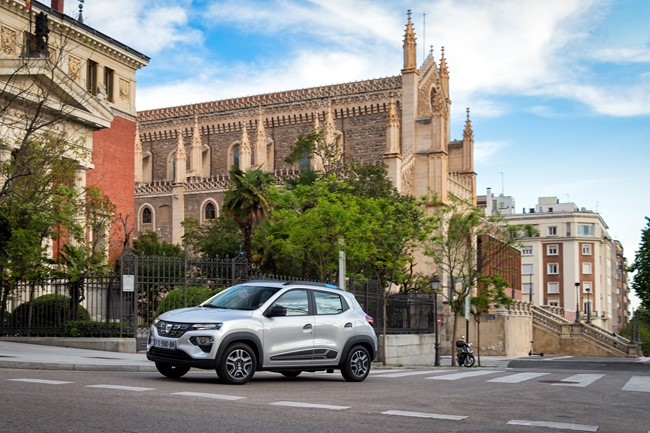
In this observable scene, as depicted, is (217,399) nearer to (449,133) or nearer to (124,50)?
(124,50)

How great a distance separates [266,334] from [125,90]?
33.2 meters

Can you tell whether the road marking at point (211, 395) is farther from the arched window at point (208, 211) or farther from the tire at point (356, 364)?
the arched window at point (208, 211)

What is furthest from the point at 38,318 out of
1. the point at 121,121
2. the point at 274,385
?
the point at 121,121

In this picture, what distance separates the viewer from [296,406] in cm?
941

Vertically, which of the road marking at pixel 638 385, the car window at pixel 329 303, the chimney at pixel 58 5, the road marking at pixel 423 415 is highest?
the chimney at pixel 58 5

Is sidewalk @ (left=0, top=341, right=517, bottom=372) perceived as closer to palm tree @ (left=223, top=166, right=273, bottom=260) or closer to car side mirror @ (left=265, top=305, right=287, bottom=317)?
car side mirror @ (left=265, top=305, right=287, bottom=317)

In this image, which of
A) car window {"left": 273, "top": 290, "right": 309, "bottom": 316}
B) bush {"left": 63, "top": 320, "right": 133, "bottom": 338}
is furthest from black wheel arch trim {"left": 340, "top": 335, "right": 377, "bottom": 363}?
bush {"left": 63, "top": 320, "right": 133, "bottom": 338}

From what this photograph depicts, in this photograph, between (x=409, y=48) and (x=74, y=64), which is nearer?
(x=74, y=64)

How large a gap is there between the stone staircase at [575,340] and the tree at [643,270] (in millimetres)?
20617

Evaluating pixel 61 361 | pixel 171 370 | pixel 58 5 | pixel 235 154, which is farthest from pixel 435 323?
pixel 235 154

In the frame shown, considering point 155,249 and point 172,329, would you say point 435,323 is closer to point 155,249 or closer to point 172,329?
point 172,329

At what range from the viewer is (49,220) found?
25.2 m

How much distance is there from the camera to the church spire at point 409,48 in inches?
2452

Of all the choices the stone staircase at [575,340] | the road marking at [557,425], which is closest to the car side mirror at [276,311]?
the road marking at [557,425]
